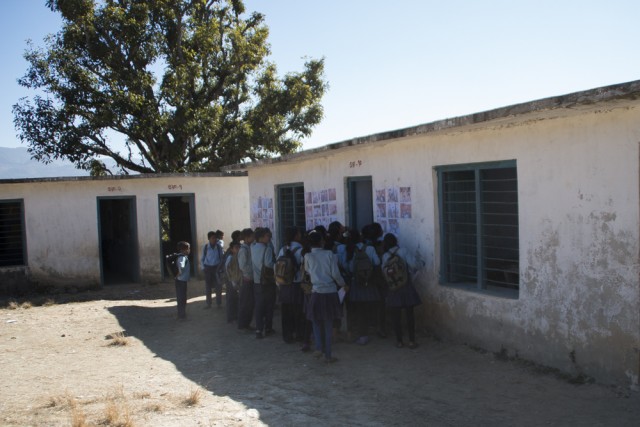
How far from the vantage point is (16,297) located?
1420cm

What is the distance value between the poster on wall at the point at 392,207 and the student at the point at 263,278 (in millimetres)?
1668

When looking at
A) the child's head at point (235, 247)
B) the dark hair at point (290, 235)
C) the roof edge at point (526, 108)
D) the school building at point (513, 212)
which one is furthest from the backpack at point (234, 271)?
the roof edge at point (526, 108)

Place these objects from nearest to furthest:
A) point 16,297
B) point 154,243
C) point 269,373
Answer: point 269,373, point 16,297, point 154,243

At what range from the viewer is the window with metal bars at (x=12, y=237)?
14961 millimetres

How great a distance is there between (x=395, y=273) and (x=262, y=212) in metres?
6.18

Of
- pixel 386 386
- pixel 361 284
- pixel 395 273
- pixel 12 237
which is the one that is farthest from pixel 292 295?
pixel 12 237

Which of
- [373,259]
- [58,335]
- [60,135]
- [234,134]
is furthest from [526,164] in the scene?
[60,135]

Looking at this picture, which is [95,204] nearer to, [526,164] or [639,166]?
[526,164]

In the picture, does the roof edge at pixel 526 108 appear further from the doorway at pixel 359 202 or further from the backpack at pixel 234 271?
the backpack at pixel 234 271

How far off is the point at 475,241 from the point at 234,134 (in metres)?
14.1

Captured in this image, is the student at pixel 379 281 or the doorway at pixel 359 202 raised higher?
the doorway at pixel 359 202

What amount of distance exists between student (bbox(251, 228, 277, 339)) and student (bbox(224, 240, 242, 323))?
46cm

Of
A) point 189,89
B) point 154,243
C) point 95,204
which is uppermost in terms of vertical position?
point 189,89

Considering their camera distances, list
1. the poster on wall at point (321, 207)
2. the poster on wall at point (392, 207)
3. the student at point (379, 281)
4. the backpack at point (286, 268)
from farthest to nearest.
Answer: the poster on wall at point (321, 207)
the poster on wall at point (392, 207)
the backpack at point (286, 268)
the student at point (379, 281)
